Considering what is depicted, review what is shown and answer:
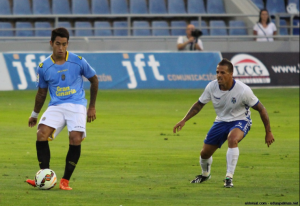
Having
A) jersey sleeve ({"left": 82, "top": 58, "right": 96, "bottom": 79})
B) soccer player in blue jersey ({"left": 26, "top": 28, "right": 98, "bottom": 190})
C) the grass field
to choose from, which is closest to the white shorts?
soccer player in blue jersey ({"left": 26, "top": 28, "right": 98, "bottom": 190})

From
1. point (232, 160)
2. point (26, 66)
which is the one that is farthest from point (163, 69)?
point (232, 160)

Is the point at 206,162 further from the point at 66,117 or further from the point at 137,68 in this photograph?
the point at 137,68

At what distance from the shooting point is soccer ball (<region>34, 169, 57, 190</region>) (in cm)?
773

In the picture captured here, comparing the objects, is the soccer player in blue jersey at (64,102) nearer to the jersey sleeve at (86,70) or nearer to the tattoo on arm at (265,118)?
the jersey sleeve at (86,70)

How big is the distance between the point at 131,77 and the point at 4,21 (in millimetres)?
7707

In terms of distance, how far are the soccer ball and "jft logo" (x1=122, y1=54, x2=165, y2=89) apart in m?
15.3

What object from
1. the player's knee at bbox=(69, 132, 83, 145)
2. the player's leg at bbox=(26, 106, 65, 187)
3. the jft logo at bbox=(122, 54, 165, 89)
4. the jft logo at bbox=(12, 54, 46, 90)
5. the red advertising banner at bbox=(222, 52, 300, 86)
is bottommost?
the red advertising banner at bbox=(222, 52, 300, 86)

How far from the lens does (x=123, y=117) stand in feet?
56.4

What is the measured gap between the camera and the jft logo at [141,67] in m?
23.0

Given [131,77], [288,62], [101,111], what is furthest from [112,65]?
[288,62]

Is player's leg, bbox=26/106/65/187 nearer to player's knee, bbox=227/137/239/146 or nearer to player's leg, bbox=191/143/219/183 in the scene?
player's leg, bbox=191/143/219/183

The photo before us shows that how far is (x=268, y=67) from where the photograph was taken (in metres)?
24.6

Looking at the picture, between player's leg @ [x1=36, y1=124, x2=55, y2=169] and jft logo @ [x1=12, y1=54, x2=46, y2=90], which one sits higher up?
player's leg @ [x1=36, y1=124, x2=55, y2=169]

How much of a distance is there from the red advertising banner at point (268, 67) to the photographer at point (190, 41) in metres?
1.30
